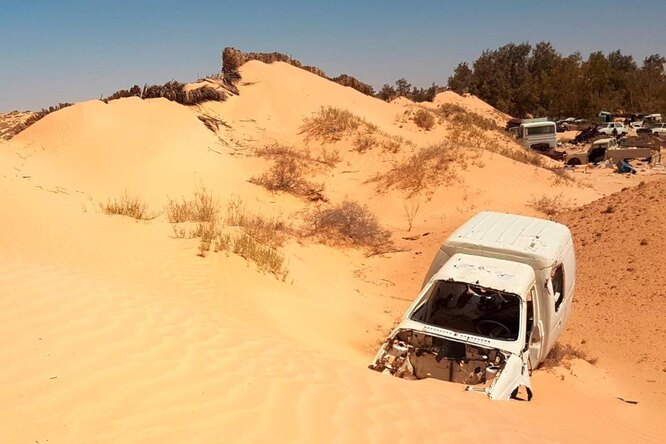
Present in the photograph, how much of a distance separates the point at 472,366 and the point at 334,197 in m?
11.9

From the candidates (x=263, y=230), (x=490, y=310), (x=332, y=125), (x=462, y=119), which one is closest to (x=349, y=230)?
(x=263, y=230)

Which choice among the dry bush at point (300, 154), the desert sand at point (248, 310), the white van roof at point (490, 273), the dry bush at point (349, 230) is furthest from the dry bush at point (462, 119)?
the white van roof at point (490, 273)

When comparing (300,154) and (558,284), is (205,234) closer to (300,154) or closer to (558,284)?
(558,284)

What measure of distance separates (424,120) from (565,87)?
28735 millimetres

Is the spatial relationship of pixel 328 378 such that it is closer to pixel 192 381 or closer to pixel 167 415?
pixel 192 381

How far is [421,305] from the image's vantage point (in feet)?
18.9

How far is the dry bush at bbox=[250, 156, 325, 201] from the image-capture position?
16.5 metres

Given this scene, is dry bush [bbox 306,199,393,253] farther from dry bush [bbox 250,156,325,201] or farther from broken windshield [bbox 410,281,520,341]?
broken windshield [bbox 410,281,520,341]

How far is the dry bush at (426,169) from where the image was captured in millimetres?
16516

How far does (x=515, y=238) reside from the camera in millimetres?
6426

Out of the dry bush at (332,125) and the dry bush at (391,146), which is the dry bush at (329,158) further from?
the dry bush at (391,146)

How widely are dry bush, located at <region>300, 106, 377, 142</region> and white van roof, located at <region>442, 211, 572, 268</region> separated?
13969 millimetres

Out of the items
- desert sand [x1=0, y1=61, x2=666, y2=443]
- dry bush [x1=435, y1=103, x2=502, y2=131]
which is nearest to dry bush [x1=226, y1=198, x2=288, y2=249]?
desert sand [x1=0, y1=61, x2=666, y2=443]

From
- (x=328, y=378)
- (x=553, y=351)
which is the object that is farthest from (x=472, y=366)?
(x=553, y=351)
